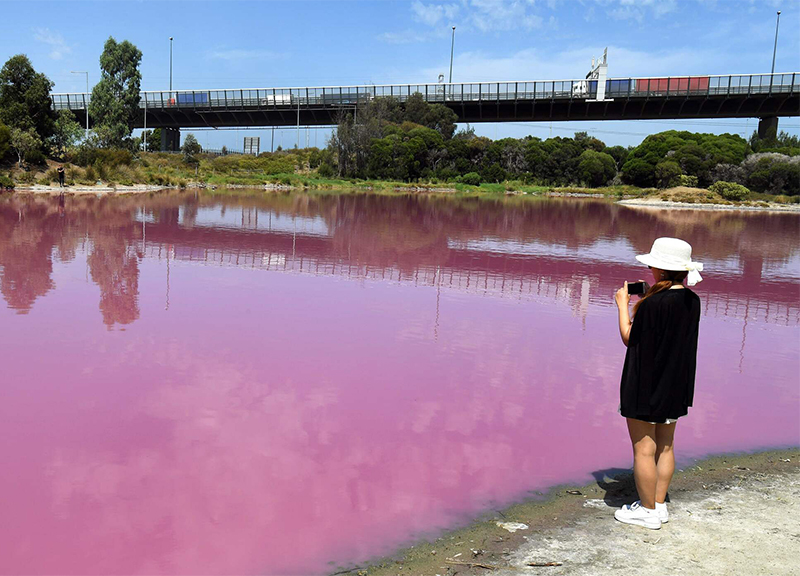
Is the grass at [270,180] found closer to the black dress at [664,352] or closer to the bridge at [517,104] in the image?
the bridge at [517,104]

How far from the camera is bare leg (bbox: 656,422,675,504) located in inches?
152

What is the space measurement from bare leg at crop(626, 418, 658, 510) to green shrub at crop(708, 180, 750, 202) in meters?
50.1

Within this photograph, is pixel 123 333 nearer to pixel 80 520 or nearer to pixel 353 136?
pixel 80 520

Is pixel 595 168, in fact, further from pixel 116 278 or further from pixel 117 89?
pixel 116 278

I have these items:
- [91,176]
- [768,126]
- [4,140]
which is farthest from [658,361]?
Result: [768,126]

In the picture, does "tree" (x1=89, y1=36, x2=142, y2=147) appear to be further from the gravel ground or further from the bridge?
the gravel ground

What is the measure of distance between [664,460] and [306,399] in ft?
8.60

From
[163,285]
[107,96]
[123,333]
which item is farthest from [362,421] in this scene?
[107,96]

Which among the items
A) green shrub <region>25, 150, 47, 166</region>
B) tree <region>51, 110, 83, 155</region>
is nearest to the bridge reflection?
green shrub <region>25, 150, 47, 166</region>

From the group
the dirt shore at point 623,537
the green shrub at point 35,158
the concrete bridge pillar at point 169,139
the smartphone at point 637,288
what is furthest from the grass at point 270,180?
the smartphone at point 637,288

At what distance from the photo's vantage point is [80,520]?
3658 millimetres

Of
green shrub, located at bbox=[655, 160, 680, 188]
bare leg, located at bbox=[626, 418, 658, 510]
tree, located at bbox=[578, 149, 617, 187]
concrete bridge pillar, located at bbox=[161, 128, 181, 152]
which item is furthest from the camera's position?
concrete bridge pillar, located at bbox=[161, 128, 181, 152]

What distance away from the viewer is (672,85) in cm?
6075

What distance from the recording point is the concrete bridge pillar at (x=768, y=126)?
2499 inches
